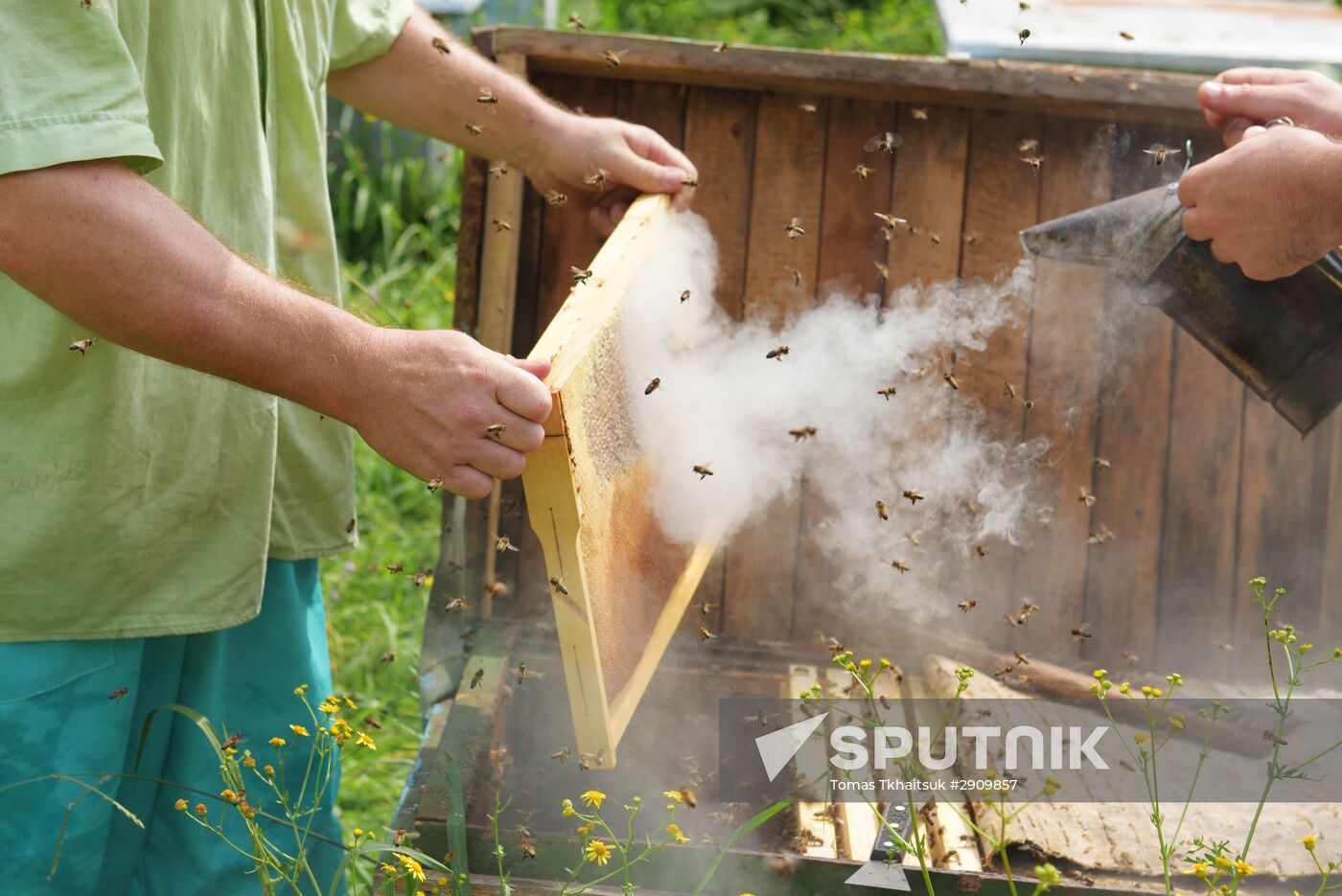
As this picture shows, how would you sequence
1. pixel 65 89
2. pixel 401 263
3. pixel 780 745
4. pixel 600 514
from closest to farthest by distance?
pixel 65 89 → pixel 600 514 → pixel 780 745 → pixel 401 263

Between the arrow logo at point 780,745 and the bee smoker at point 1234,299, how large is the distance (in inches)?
39.2

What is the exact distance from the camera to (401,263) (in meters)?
5.20

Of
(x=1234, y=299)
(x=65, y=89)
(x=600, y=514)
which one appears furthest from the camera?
(x=1234, y=299)

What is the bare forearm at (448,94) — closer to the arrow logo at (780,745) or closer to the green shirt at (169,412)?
the green shirt at (169,412)

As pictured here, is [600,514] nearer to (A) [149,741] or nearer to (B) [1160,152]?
(A) [149,741]

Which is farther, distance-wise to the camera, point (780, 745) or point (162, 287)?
point (780, 745)

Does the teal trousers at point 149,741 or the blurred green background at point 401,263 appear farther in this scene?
the blurred green background at point 401,263

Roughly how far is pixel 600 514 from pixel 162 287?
0.68 meters

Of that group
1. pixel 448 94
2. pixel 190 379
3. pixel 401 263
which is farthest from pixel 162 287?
pixel 401 263

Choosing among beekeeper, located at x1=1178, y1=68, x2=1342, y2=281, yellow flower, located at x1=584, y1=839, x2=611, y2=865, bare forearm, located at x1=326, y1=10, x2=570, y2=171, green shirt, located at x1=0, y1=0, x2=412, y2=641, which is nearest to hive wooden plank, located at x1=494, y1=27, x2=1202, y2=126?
bare forearm, located at x1=326, y1=10, x2=570, y2=171

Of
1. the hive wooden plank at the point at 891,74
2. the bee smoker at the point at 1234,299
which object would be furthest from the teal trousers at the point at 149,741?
the bee smoker at the point at 1234,299

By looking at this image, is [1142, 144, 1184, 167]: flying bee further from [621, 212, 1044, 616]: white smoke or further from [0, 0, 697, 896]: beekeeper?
[0, 0, 697, 896]: beekeeper

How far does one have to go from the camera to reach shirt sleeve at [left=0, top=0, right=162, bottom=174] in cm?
143

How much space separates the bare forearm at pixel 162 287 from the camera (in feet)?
4.78
